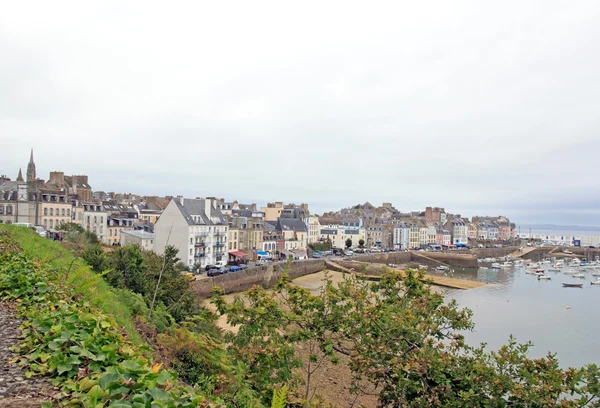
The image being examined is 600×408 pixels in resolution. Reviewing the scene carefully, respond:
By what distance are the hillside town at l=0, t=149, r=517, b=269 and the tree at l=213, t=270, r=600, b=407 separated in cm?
1194

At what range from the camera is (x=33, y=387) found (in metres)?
3.99

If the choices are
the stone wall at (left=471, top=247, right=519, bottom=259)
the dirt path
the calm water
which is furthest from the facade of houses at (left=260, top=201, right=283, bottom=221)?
the dirt path

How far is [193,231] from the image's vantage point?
46375 mm

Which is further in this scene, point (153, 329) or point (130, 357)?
point (153, 329)

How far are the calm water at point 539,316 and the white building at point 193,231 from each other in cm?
2659

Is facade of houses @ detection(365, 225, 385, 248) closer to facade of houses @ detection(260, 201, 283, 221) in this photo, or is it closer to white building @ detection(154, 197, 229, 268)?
facade of houses @ detection(260, 201, 283, 221)

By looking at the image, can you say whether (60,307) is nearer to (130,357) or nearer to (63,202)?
(130,357)

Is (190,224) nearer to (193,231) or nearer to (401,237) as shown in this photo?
(193,231)

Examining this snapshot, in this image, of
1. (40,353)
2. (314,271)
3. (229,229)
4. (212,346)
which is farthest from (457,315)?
(314,271)

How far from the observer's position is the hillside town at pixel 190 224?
4516cm

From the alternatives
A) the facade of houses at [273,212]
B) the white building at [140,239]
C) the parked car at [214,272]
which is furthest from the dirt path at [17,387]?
the facade of houses at [273,212]

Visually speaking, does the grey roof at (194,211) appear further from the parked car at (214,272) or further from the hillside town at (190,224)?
the parked car at (214,272)

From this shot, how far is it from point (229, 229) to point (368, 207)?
77599 millimetres

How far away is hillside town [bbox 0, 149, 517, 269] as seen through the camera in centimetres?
4516
